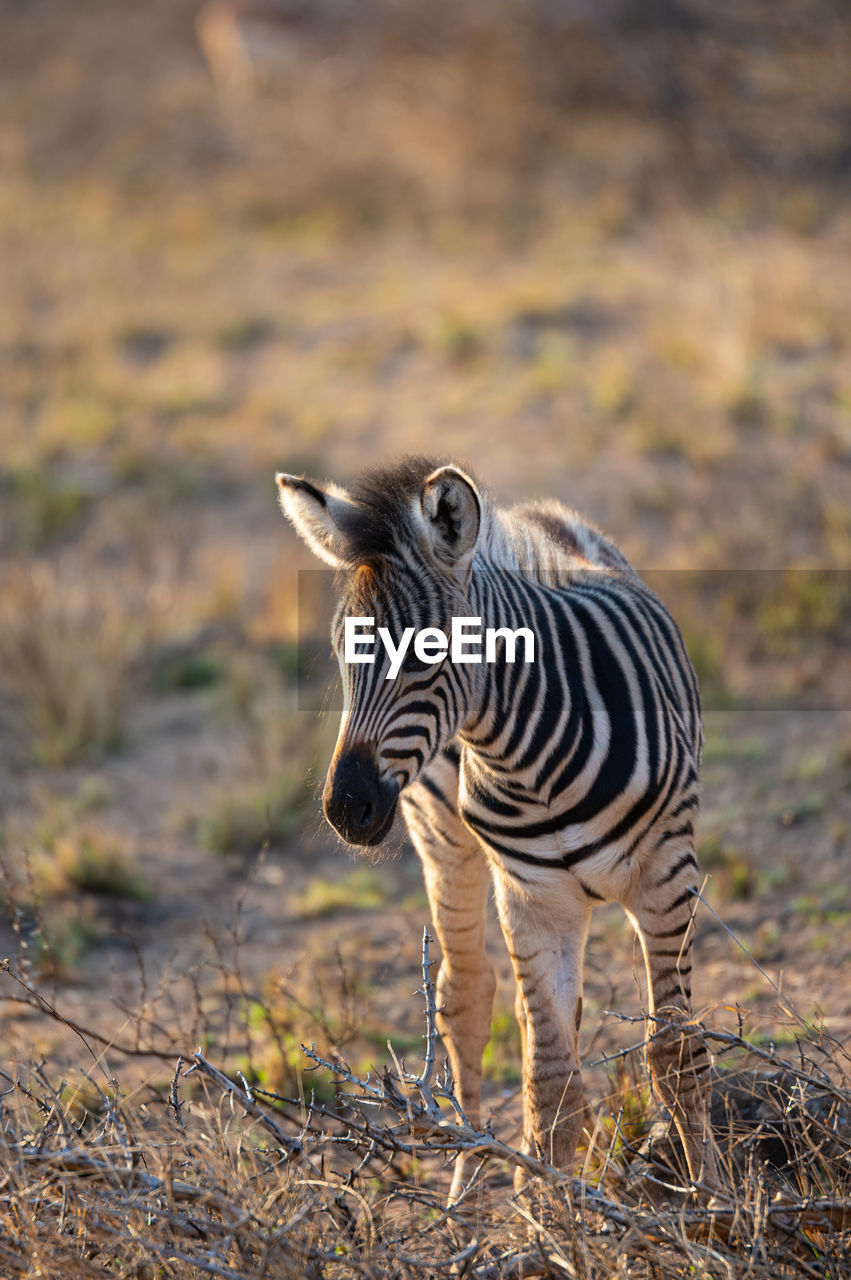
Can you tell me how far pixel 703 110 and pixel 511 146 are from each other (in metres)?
3.10

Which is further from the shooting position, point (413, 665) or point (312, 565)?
point (312, 565)

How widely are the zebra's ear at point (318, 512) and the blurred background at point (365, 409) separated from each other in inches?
42.1

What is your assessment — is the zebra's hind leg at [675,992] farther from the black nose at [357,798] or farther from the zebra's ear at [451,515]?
the zebra's ear at [451,515]

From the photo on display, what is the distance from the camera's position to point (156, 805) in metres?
7.44

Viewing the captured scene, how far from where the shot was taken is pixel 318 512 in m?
3.19

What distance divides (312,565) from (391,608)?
6.89m

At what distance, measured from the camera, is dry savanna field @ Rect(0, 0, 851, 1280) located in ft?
9.94

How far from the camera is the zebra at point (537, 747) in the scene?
3020 mm

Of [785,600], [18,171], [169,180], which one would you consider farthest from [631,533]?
[18,171]

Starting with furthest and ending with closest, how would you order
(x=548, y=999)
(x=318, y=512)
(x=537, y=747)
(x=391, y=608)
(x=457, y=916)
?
(x=457, y=916) < (x=548, y=999) < (x=537, y=747) < (x=318, y=512) < (x=391, y=608)

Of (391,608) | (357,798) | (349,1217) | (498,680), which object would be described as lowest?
(349,1217)

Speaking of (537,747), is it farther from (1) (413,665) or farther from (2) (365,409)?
(2) (365,409)

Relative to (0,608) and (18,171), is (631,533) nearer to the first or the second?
(0,608)

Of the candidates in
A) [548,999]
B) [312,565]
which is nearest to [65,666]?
[312,565]
